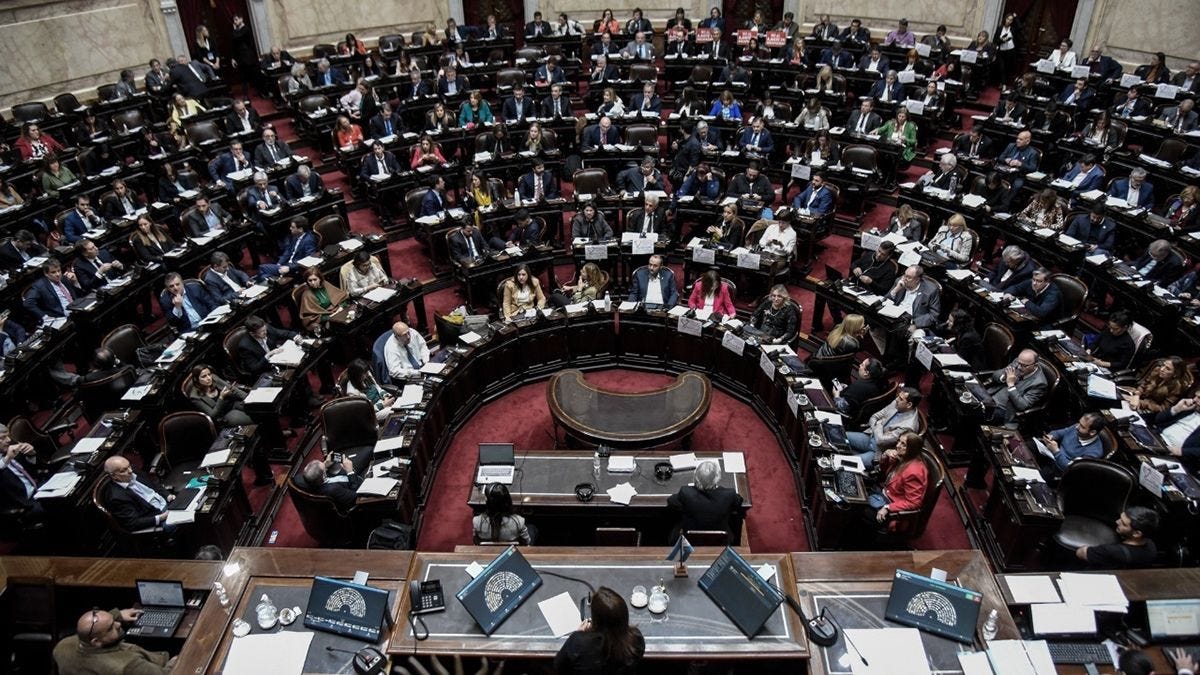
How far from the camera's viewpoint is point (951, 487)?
8352 mm

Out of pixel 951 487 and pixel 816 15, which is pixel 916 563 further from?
pixel 816 15

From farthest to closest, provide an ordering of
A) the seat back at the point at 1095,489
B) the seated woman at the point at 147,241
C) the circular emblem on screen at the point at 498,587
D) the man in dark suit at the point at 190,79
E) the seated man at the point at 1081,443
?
the man in dark suit at the point at 190,79 < the seated woman at the point at 147,241 < the seated man at the point at 1081,443 < the seat back at the point at 1095,489 < the circular emblem on screen at the point at 498,587

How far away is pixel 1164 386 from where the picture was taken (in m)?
8.06

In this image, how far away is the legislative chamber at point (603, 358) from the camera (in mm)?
5551

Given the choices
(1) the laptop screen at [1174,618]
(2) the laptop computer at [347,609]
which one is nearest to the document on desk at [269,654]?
(2) the laptop computer at [347,609]

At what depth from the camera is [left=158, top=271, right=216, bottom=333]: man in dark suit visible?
31.7 feet

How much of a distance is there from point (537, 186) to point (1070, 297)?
27.7ft

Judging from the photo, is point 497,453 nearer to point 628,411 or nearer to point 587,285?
point 628,411

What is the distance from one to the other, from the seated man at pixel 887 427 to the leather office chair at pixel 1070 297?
3483 mm

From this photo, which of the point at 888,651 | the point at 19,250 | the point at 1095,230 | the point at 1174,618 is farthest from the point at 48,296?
the point at 1095,230

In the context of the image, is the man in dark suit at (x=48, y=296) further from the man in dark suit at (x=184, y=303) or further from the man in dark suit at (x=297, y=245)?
the man in dark suit at (x=297, y=245)

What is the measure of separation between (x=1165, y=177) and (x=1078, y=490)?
8.61m

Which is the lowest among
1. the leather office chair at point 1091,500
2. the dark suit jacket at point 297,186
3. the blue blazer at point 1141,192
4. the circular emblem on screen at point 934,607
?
the leather office chair at point 1091,500

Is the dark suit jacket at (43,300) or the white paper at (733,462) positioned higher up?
the dark suit jacket at (43,300)
